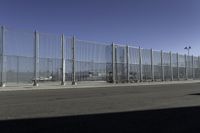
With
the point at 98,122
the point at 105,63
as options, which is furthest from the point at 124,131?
the point at 105,63

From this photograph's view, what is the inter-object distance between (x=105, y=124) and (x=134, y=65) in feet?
166

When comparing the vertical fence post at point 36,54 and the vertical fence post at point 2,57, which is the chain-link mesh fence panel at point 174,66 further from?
the vertical fence post at point 2,57

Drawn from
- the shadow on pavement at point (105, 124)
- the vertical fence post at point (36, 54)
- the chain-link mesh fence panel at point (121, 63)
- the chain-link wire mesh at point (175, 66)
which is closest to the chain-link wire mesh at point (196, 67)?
the chain-link wire mesh at point (175, 66)

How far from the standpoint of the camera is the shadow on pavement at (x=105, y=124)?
27.0 feet

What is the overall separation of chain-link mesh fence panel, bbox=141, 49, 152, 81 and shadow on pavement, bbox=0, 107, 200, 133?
50287 millimetres

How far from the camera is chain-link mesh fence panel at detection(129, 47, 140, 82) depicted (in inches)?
2291

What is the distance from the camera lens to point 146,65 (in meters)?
61.7

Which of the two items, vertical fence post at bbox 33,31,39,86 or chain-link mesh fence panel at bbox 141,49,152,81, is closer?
vertical fence post at bbox 33,31,39,86

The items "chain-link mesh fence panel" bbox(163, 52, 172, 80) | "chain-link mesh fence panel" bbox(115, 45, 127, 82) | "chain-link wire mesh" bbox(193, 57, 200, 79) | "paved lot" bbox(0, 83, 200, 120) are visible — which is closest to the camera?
"paved lot" bbox(0, 83, 200, 120)

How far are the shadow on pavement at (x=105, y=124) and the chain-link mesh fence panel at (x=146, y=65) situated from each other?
165ft

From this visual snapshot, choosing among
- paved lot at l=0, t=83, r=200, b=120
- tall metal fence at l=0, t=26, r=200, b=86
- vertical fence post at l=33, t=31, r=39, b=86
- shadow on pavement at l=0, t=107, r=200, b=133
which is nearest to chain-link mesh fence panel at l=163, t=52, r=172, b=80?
tall metal fence at l=0, t=26, r=200, b=86

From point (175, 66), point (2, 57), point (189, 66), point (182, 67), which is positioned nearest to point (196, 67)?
point (189, 66)

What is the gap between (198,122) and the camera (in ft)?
31.7

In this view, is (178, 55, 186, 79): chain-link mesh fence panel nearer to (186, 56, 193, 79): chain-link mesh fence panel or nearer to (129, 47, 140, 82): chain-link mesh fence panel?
(186, 56, 193, 79): chain-link mesh fence panel
